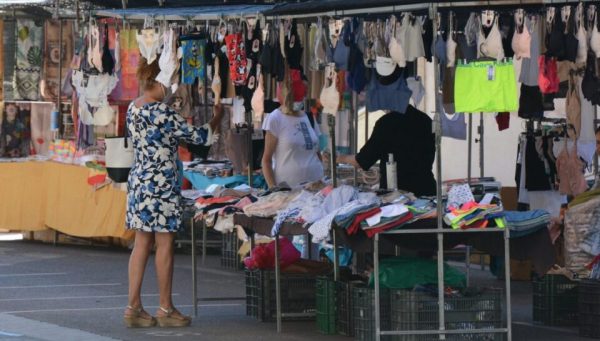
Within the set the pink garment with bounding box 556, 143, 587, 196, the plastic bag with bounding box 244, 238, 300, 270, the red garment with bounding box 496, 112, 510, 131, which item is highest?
the red garment with bounding box 496, 112, 510, 131

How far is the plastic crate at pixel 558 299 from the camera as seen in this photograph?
467 inches

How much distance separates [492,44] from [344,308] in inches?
87.2

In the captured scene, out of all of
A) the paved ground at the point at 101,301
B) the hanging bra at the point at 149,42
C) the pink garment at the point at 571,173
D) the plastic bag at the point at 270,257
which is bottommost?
the paved ground at the point at 101,301

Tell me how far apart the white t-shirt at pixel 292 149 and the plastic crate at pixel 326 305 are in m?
1.90

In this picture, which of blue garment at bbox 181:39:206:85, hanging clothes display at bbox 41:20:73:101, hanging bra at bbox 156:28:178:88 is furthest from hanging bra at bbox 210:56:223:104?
hanging clothes display at bbox 41:20:73:101

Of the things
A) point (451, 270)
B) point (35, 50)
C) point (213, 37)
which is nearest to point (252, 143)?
point (213, 37)

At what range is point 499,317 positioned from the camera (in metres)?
10.4

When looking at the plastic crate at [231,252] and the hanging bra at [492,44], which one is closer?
the hanging bra at [492,44]

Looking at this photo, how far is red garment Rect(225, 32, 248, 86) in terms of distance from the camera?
1252 cm

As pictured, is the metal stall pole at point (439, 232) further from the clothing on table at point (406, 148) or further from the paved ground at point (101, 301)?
the clothing on table at point (406, 148)

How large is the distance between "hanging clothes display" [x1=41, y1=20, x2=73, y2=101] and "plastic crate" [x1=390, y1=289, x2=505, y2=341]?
944cm

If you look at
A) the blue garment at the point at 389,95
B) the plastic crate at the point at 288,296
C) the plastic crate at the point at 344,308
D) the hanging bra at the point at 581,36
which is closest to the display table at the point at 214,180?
the plastic crate at the point at 288,296

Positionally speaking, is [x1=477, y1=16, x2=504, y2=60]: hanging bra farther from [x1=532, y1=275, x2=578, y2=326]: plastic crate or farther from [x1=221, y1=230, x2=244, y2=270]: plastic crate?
[x1=221, y1=230, x2=244, y2=270]: plastic crate

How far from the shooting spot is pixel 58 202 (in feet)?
60.6
